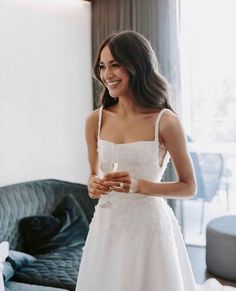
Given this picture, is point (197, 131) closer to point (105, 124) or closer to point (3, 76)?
point (3, 76)

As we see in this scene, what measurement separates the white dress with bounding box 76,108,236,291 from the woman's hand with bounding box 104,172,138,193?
0.41 ft

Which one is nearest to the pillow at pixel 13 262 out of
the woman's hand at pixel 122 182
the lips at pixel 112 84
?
the woman's hand at pixel 122 182

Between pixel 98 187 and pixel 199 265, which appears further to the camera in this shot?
pixel 199 265

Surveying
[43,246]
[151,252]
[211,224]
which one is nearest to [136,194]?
[151,252]

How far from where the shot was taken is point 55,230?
3166 millimetres

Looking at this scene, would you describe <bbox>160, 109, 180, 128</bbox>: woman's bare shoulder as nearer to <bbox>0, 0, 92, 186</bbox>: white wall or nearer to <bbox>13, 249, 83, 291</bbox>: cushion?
<bbox>13, 249, 83, 291</bbox>: cushion

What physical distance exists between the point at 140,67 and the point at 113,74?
0.10m

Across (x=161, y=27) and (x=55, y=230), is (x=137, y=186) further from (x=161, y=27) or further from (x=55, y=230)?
(x=161, y=27)

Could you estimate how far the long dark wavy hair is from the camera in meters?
1.61

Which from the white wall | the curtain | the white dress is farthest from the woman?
the curtain

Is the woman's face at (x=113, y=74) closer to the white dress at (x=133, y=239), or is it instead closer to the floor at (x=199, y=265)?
the white dress at (x=133, y=239)

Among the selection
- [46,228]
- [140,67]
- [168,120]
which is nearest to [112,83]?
[140,67]

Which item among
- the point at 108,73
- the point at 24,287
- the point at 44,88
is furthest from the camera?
the point at 44,88

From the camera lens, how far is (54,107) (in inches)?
150
